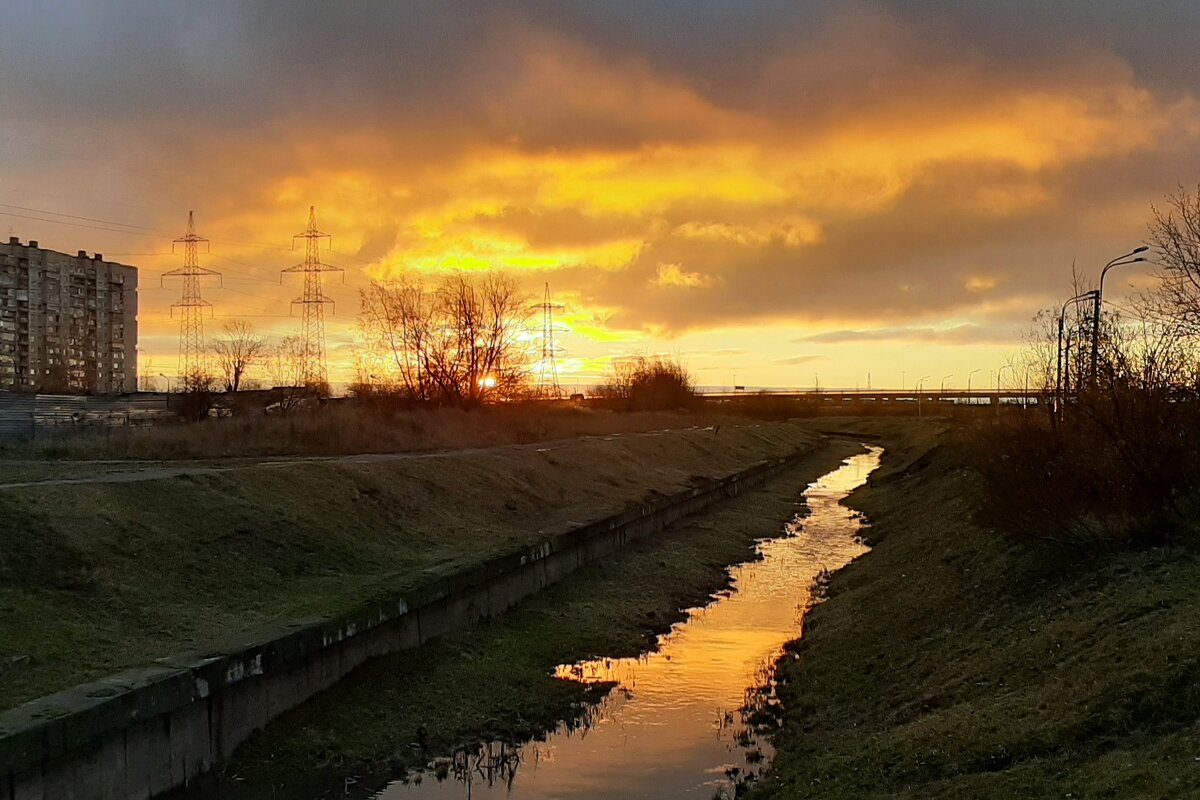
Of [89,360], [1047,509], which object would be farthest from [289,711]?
[89,360]

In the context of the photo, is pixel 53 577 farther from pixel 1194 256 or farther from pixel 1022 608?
pixel 1194 256

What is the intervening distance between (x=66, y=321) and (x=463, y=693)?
10037cm

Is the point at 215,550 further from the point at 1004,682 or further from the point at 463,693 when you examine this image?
the point at 1004,682

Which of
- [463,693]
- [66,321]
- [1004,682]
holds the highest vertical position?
[66,321]

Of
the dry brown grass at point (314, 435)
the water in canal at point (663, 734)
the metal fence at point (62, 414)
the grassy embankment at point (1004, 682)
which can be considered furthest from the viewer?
the metal fence at point (62, 414)

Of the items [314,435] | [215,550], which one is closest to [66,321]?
[314,435]

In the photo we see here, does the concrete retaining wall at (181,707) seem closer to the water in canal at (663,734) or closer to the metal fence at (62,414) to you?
the water in canal at (663,734)

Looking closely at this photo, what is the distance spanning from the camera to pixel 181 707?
26.5 feet

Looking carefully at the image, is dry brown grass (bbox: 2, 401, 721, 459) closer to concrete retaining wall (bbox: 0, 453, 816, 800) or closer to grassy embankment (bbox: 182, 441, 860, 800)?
grassy embankment (bbox: 182, 441, 860, 800)

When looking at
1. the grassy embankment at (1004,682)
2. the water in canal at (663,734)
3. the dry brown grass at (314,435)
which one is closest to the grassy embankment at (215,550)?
the water in canal at (663,734)

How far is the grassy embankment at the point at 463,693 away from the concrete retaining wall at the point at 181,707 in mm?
235

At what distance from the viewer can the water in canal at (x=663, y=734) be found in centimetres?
886

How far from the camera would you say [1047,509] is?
12961 mm

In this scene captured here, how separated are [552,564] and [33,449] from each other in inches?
642
